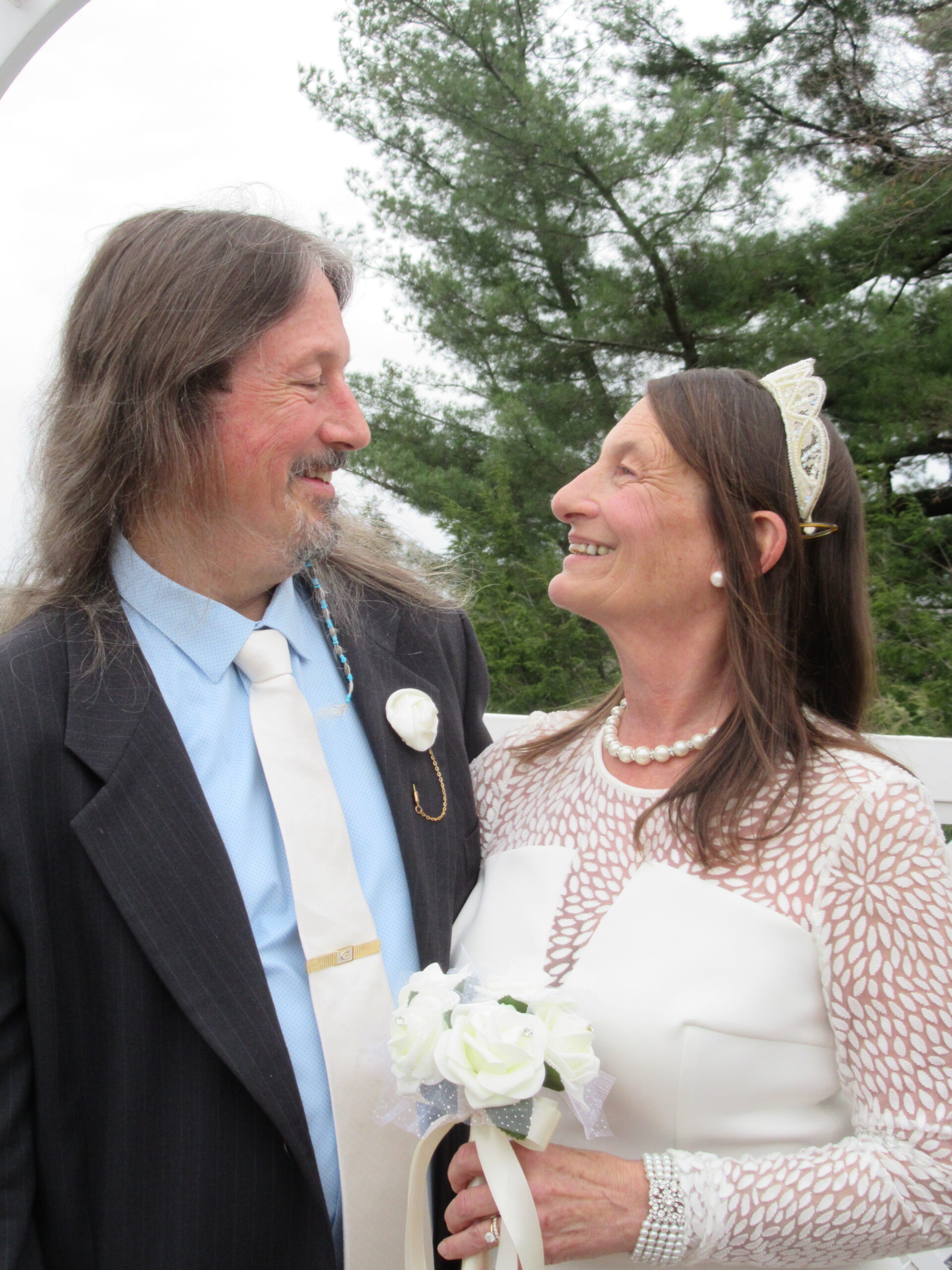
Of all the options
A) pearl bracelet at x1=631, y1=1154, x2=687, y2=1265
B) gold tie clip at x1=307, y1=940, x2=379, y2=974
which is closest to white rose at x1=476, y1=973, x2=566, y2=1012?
gold tie clip at x1=307, y1=940, x2=379, y2=974

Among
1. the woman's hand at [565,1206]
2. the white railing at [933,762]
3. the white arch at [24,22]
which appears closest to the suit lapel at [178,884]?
the woman's hand at [565,1206]

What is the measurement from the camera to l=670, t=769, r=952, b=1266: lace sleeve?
5.11 ft

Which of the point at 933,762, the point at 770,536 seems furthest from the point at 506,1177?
the point at 933,762

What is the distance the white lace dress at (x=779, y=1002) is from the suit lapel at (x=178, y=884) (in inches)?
15.1

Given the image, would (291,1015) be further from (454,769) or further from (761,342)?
(761,342)

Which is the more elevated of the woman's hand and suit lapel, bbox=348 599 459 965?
suit lapel, bbox=348 599 459 965

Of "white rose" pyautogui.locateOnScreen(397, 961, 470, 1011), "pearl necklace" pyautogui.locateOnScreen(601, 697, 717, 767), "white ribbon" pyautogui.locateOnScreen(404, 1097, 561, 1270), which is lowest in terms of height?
"white ribbon" pyautogui.locateOnScreen(404, 1097, 561, 1270)

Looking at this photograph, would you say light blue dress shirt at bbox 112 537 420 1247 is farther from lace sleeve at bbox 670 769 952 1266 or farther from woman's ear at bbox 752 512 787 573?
woman's ear at bbox 752 512 787 573

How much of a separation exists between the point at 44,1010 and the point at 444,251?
8.05 m

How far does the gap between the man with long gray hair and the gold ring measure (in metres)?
0.21

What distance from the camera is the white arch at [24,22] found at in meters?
2.96

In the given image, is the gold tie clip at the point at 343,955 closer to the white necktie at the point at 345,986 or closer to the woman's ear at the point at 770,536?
the white necktie at the point at 345,986

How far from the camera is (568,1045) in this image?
4.88ft

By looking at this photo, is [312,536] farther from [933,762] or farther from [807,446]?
[933,762]
